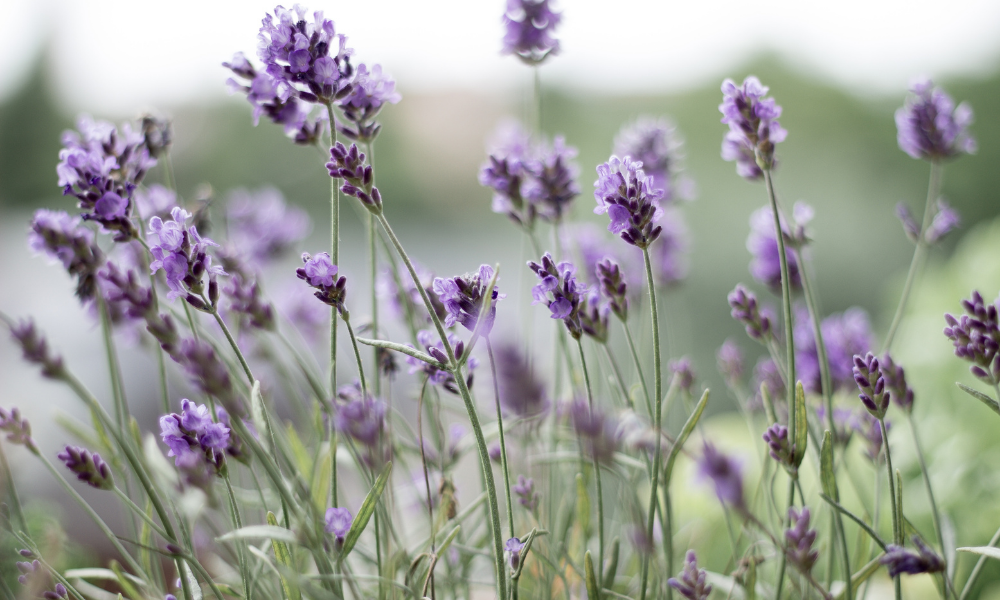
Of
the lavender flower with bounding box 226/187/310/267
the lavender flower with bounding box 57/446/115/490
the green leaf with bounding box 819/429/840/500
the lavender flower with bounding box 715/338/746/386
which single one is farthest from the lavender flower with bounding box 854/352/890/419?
the lavender flower with bounding box 226/187/310/267

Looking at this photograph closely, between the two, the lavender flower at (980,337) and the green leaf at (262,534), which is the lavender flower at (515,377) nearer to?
the green leaf at (262,534)

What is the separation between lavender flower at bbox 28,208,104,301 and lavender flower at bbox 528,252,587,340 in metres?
0.40

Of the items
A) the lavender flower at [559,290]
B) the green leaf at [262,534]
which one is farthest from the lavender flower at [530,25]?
the green leaf at [262,534]

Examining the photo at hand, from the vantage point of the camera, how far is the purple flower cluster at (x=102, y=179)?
1.95 feet

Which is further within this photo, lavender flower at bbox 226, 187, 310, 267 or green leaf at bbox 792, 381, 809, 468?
lavender flower at bbox 226, 187, 310, 267

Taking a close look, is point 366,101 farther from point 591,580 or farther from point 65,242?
point 591,580

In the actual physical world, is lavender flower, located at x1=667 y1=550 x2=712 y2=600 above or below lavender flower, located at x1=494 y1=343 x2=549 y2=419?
below

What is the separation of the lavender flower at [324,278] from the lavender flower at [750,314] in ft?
1.26

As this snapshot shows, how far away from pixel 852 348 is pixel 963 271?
135cm

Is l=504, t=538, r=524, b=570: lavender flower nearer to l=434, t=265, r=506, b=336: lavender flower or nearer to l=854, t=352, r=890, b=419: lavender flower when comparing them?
l=434, t=265, r=506, b=336: lavender flower

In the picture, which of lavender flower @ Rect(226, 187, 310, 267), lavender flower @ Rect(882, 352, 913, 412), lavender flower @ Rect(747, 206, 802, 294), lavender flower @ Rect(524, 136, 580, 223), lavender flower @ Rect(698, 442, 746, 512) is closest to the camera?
lavender flower @ Rect(698, 442, 746, 512)

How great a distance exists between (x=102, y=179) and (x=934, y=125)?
0.92 m

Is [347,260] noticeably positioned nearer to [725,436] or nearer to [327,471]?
[725,436]

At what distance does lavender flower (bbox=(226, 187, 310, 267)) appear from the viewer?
3.63ft
